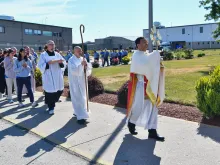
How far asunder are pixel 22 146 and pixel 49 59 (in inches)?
115

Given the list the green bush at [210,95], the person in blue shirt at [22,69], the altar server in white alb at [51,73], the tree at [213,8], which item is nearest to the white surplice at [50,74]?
the altar server in white alb at [51,73]

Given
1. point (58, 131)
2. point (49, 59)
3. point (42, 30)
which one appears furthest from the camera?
point (42, 30)

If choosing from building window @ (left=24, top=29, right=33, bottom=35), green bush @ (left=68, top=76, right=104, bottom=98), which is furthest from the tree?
building window @ (left=24, top=29, right=33, bottom=35)

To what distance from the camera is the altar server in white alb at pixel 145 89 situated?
532 centimetres

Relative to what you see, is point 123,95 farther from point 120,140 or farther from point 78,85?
point 120,140

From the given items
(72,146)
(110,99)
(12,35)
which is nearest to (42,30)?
(12,35)

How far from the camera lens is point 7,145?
5.61 m

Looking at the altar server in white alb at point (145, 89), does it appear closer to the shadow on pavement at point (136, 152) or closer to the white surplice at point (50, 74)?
the shadow on pavement at point (136, 152)

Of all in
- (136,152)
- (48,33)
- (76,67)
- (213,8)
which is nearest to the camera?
(136,152)

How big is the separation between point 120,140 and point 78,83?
209 cm

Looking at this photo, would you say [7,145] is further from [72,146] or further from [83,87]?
[83,87]

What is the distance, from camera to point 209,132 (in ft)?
18.7

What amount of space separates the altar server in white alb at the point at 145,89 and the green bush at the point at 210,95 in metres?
1.28

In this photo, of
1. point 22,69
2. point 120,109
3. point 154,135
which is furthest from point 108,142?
point 22,69
